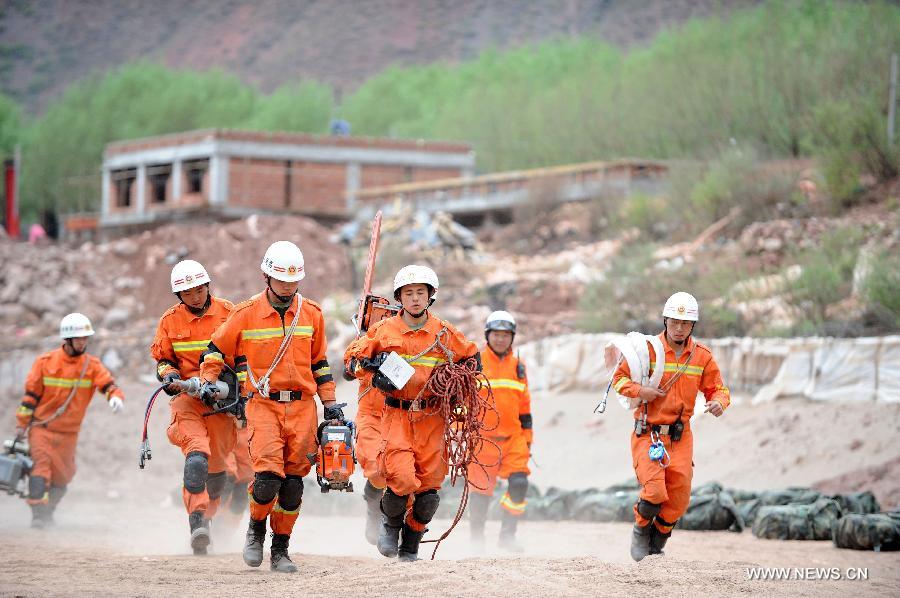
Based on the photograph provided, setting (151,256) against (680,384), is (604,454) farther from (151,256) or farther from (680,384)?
(151,256)

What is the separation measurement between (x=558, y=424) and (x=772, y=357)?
12.9 ft

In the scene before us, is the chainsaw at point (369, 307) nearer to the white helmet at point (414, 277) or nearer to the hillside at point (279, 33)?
the white helmet at point (414, 277)

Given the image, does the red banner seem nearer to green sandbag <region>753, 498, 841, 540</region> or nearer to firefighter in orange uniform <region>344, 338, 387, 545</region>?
green sandbag <region>753, 498, 841, 540</region>

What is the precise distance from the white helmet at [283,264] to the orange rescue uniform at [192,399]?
172 centimetres

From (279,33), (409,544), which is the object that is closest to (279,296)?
(409,544)

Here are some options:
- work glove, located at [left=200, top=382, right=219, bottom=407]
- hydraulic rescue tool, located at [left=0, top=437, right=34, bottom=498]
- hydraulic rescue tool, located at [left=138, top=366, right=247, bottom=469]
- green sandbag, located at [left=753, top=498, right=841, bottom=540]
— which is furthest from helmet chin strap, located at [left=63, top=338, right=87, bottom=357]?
green sandbag, located at [left=753, top=498, right=841, bottom=540]

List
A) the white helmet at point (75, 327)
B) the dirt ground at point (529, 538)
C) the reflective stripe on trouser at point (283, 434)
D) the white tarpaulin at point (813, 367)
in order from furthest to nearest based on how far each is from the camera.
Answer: the white tarpaulin at point (813, 367) → the white helmet at point (75, 327) → the reflective stripe on trouser at point (283, 434) → the dirt ground at point (529, 538)

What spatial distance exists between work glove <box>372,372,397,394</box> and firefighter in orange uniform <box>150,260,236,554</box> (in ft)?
6.49

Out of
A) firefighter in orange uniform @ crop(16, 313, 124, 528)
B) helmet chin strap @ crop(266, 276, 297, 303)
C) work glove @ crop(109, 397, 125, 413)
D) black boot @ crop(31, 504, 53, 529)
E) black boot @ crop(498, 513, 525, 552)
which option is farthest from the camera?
black boot @ crop(31, 504, 53, 529)

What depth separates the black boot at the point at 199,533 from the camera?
10898 mm

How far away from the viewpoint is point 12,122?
273 ft

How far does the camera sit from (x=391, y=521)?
10.1m

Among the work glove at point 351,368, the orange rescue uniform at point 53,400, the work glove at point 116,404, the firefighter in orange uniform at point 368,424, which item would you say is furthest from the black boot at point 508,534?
the orange rescue uniform at point 53,400

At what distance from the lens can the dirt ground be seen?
8711 mm
